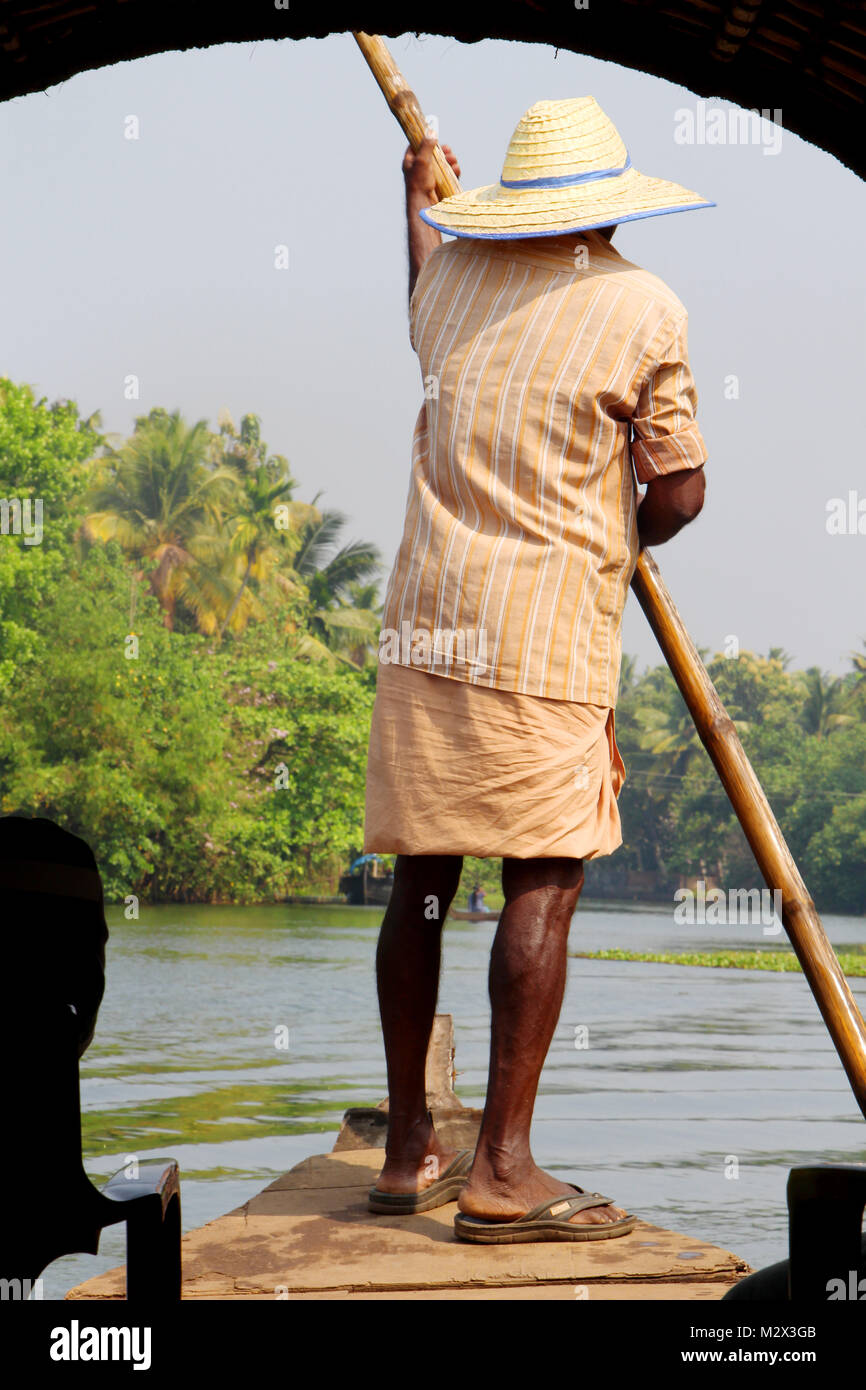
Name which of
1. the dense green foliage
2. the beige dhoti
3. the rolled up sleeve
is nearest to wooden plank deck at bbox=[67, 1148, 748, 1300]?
the beige dhoti

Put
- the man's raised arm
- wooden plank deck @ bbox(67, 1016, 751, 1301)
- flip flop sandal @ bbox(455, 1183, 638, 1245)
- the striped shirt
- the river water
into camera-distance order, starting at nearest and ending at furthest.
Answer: wooden plank deck @ bbox(67, 1016, 751, 1301) → flip flop sandal @ bbox(455, 1183, 638, 1245) → the striped shirt → the man's raised arm → the river water

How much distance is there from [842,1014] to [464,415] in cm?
101

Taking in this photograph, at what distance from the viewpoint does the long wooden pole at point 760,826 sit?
2115mm

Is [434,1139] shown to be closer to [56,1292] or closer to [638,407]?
[638,407]

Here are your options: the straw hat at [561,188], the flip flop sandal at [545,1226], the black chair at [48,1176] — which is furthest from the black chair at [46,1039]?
the straw hat at [561,188]

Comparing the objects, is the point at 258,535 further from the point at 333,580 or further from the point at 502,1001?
the point at 502,1001

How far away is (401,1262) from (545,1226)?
22cm

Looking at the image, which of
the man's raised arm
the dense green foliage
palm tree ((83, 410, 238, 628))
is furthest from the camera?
palm tree ((83, 410, 238, 628))

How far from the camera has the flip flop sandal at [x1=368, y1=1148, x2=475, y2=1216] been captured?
7.12 ft

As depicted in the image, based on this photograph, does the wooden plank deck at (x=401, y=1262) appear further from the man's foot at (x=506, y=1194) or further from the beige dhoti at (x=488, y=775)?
the beige dhoti at (x=488, y=775)

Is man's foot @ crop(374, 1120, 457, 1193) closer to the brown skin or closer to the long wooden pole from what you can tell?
the brown skin

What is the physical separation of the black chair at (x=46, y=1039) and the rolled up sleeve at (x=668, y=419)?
1247 millimetres

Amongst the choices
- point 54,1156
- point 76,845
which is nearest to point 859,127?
point 76,845

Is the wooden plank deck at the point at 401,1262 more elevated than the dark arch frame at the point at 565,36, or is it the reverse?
the dark arch frame at the point at 565,36
